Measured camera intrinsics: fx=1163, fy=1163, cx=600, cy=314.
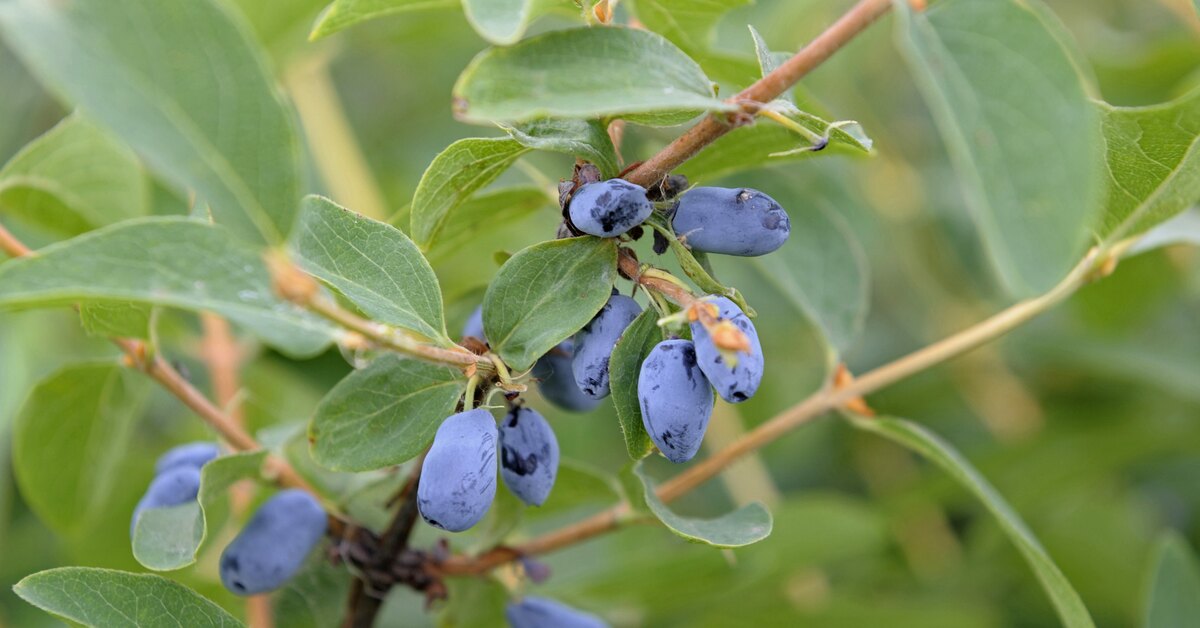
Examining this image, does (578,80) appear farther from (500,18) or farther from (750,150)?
(750,150)

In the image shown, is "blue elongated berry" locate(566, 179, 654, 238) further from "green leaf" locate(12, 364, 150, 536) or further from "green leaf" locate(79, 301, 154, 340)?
"green leaf" locate(12, 364, 150, 536)

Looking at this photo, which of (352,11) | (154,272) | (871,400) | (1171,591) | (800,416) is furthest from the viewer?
(871,400)

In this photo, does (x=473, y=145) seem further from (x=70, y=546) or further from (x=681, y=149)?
(x=70, y=546)

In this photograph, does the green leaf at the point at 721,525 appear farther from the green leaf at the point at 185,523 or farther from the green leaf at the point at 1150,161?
the green leaf at the point at 1150,161

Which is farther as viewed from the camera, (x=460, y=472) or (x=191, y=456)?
(x=191, y=456)

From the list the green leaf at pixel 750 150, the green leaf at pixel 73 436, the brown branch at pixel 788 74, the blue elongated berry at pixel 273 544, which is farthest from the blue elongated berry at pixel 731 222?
the green leaf at pixel 73 436

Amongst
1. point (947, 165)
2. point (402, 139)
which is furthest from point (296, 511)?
point (947, 165)

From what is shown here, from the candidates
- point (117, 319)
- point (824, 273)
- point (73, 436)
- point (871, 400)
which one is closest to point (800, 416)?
point (824, 273)

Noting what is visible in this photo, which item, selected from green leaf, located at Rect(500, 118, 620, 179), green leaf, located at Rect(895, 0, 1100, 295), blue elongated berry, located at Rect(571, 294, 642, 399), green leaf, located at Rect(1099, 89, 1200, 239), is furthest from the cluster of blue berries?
green leaf, located at Rect(1099, 89, 1200, 239)
